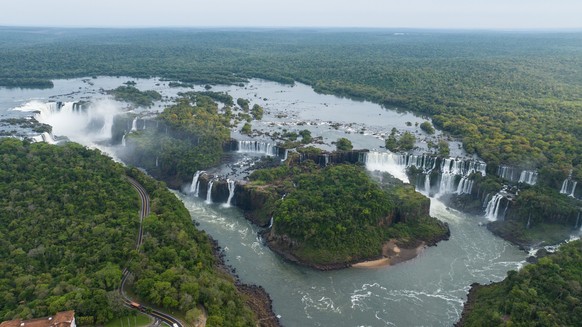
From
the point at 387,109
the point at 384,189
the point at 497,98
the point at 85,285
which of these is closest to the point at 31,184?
the point at 85,285

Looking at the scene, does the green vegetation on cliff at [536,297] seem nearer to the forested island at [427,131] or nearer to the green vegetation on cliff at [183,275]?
the forested island at [427,131]

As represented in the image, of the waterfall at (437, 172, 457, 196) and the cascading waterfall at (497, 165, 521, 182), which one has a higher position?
the cascading waterfall at (497, 165, 521, 182)

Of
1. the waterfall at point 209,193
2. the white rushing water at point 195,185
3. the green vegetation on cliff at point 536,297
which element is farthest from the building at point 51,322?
the white rushing water at point 195,185

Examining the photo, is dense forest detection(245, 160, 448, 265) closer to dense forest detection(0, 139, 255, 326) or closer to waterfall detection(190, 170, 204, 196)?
waterfall detection(190, 170, 204, 196)

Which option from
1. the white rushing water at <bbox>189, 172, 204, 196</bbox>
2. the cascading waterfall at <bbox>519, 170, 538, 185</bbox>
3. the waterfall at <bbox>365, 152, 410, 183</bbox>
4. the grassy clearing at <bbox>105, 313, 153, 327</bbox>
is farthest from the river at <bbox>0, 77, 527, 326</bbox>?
the grassy clearing at <bbox>105, 313, 153, 327</bbox>

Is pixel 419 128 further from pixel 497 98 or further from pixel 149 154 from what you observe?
pixel 149 154

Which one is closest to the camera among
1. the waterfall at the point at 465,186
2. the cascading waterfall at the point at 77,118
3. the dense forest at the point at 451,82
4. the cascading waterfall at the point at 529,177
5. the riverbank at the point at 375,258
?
the riverbank at the point at 375,258

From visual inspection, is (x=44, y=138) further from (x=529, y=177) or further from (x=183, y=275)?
(x=529, y=177)
